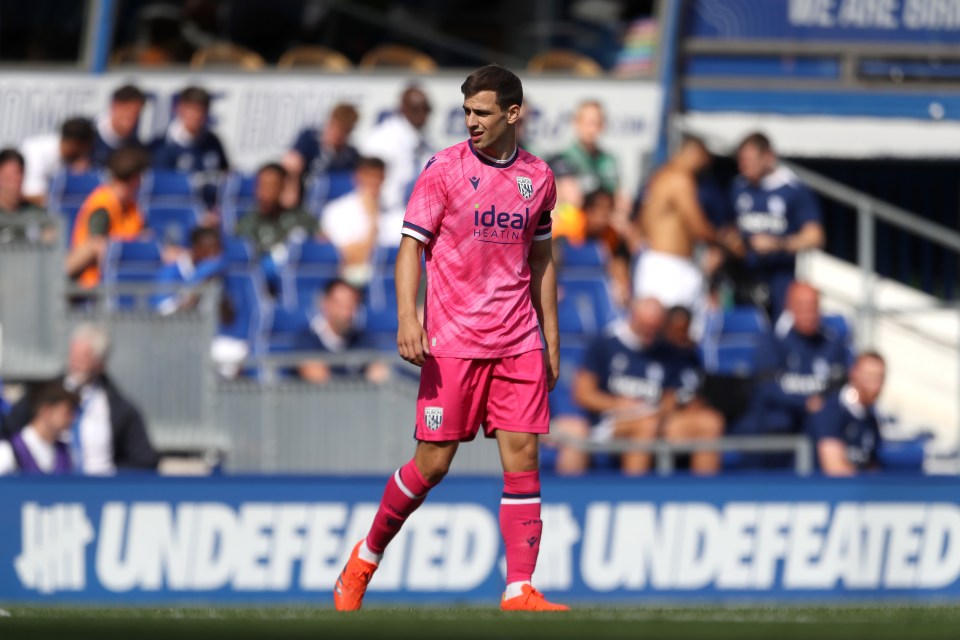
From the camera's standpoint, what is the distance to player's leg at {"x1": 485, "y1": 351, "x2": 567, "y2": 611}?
6816 millimetres

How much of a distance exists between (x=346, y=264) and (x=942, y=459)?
15.1 feet

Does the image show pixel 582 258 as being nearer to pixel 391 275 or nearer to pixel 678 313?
pixel 678 313

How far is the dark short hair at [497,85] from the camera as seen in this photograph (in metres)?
6.59

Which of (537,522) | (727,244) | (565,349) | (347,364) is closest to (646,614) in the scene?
(537,522)

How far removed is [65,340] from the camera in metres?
11.8

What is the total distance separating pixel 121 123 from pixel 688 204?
414 cm

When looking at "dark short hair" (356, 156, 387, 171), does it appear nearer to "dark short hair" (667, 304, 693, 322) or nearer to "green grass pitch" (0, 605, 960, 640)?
"dark short hair" (667, 304, 693, 322)

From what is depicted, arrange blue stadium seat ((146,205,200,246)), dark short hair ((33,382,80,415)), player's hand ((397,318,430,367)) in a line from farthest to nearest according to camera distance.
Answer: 1. blue stadium seat ((146,205,200,246))
2. dark short hair ((33,382,80,415))
3. player's hand ((397,318,430,367))

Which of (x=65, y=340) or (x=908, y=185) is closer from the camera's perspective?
(x=65, y=340)

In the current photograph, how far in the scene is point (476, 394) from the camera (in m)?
6.83

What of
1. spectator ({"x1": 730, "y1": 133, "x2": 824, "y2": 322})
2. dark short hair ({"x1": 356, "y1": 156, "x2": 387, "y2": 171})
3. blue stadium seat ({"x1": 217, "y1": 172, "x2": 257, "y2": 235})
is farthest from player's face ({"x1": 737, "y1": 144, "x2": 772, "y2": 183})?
blue stadium seat ({"x1": 217, "y1": 172, "x2": 257, "y2": 235})

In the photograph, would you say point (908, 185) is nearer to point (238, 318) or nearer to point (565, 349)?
point (565, 349)

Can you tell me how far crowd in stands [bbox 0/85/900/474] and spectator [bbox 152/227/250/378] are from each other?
2 cm

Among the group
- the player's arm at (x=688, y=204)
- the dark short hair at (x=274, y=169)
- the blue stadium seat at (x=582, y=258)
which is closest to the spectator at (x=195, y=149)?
the dark short hair at (x=274, y=169)
